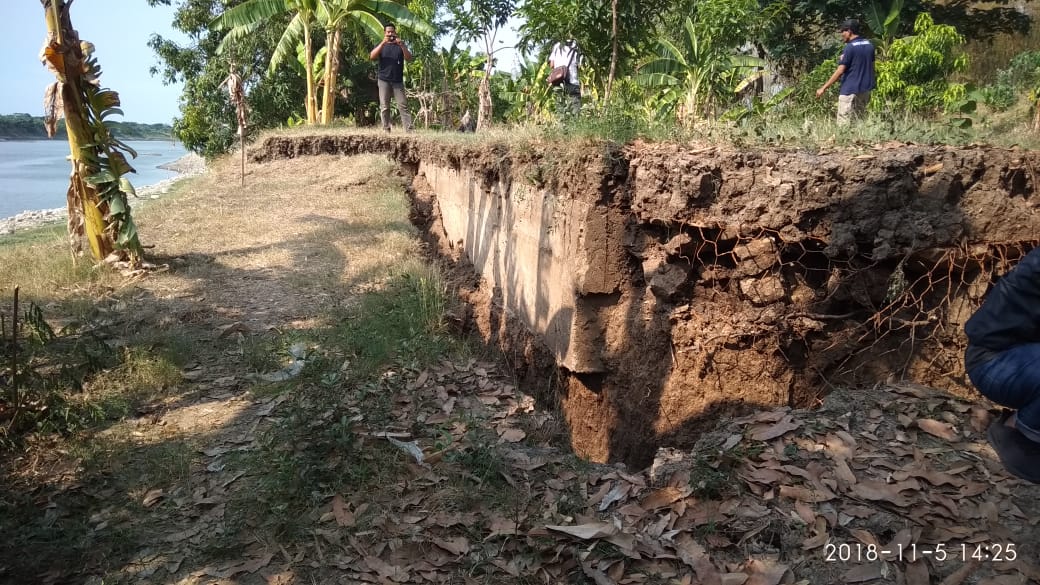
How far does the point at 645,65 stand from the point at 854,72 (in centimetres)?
698

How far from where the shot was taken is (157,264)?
25.4 feet

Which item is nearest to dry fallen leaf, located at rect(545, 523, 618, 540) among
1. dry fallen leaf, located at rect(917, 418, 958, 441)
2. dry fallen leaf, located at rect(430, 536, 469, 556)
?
dry fallen leaf, located at rect(430, 536, 469, 556)

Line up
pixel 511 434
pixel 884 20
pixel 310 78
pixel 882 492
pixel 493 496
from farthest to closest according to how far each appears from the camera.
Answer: pixel 310 78
pixel 884 20
pixel 511 434
pixel 493 496
pixel 882 492

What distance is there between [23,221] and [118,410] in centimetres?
1584

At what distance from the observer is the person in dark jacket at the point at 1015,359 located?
90.6 inches

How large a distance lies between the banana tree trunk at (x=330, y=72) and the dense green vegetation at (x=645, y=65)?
4cm

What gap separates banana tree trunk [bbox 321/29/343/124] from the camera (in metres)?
18.4

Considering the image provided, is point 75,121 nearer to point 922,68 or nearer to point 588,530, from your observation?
point 588,530

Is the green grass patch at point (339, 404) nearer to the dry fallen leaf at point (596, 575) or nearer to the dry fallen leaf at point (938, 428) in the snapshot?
the dry fallen leaf at point (596, 575)

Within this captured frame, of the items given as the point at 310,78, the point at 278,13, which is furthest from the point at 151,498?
the point at 278,13

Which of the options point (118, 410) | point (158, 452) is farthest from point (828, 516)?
point (118, 410)

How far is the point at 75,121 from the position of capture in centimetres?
689

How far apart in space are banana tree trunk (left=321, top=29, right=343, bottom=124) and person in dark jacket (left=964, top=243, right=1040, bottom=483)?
1853cm

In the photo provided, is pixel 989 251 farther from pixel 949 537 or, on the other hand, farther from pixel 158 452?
pixel 158 452
